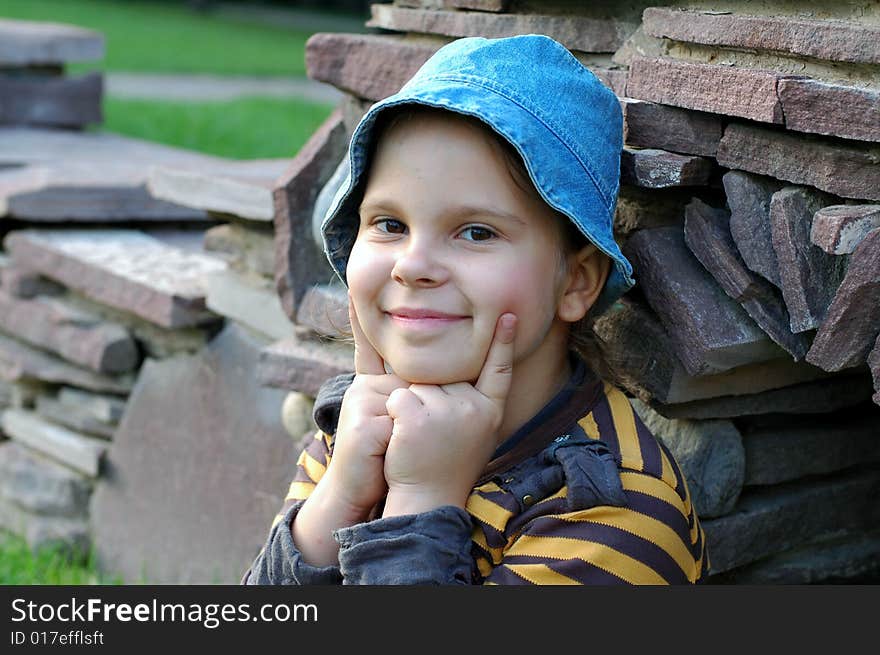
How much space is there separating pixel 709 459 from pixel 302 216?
1089 millimetres

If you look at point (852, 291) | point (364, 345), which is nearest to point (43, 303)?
point (364, 345)

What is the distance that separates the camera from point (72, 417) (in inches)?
147

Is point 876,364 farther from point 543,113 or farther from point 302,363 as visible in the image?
point 302,363

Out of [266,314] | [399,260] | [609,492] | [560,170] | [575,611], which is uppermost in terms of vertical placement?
[560,170]

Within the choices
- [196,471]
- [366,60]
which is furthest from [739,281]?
[196,471]

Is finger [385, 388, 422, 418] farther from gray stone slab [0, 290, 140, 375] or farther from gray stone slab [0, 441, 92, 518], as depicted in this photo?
gray stone slab [0, 441, 92, 518]

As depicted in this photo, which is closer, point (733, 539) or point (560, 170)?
point (560, 170)

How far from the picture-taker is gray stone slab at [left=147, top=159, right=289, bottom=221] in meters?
3.09

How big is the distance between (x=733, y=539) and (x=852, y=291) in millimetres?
701

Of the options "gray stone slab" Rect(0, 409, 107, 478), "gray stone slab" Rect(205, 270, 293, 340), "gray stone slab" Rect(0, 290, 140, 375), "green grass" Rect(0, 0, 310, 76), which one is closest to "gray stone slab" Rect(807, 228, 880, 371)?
"gray stone slab" Rect(205, 270, 293, 340)

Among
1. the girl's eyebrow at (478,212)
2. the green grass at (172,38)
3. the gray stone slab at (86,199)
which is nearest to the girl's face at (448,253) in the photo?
the girl's eyebrow at (478,212)

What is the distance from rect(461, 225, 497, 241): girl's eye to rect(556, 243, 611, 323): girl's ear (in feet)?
0.53

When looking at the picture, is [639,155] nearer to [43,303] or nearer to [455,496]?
[455,496]

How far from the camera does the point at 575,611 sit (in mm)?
1783
